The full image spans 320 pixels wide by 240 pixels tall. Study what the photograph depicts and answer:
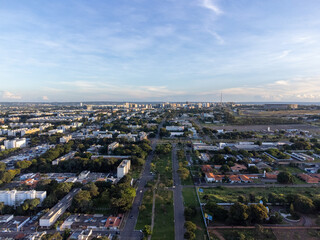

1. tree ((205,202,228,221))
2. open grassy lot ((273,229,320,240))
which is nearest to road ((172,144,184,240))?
tree ((205,202,228,221))

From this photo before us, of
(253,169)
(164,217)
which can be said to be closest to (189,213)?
(164,217)

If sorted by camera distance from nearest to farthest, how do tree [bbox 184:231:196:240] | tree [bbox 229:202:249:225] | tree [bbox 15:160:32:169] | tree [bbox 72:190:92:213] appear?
1. tree [bbox 184:231:196:240]
2. tree [bbox 229:202:249:225]
3. tree [bbox 72:190:92:213]
4. tree [bbox 15:160:32:169]

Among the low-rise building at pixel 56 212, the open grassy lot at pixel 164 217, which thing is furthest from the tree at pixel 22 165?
the open grassy lot at pixel 164 217

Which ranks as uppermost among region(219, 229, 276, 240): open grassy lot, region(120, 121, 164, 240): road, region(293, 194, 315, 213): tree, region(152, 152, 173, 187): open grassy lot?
region(293, 194, 315, 213): tree

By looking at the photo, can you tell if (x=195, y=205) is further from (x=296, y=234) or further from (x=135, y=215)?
(x=296, y=234)

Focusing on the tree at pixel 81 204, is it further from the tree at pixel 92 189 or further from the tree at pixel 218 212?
the tree at pixel 218 212

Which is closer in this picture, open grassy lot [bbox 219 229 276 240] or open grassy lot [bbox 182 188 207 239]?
open grassy lot [bbox 219 229 276 240]

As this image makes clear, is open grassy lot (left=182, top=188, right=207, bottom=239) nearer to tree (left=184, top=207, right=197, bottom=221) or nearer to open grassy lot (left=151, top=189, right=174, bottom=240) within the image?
tree (left=184, top=207, right=197, bottom=221)
